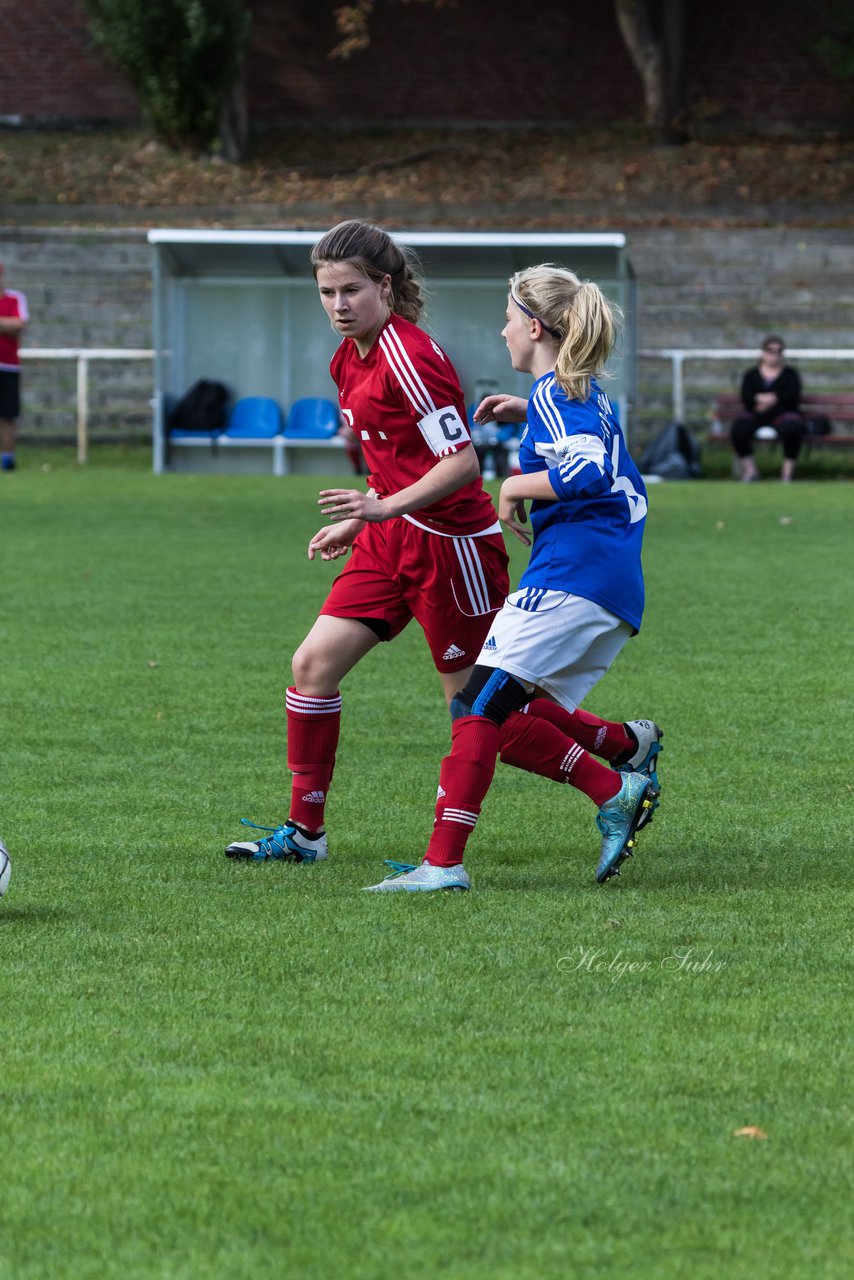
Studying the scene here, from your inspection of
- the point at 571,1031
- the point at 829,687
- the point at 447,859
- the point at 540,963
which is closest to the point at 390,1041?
the point at 571,1031

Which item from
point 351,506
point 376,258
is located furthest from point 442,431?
point 376,258

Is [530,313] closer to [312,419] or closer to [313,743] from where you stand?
[313,743]

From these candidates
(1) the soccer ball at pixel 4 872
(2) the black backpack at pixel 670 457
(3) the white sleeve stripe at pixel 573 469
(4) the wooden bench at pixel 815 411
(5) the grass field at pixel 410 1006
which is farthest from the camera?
(2) the black backpack at pixel 670 457

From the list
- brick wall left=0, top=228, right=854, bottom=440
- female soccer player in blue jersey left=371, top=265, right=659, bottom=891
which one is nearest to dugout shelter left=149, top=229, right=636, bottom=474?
brick wall left=0, top=228, right=854, bottom=440

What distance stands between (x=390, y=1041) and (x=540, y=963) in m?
0.64

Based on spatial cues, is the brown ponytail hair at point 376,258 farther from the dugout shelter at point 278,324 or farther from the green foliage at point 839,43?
the green foliage at point 839,43

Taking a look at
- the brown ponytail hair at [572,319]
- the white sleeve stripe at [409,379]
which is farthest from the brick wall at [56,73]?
the brown ponytail hair at [572,319]

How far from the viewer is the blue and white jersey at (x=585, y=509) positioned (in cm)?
476

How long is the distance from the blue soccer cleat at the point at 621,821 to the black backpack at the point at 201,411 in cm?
1794

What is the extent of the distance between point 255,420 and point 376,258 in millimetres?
17926

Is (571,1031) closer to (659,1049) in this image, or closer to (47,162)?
(659,1049)

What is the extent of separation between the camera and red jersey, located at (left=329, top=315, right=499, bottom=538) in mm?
5023

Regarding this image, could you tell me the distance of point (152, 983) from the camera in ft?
13.1
